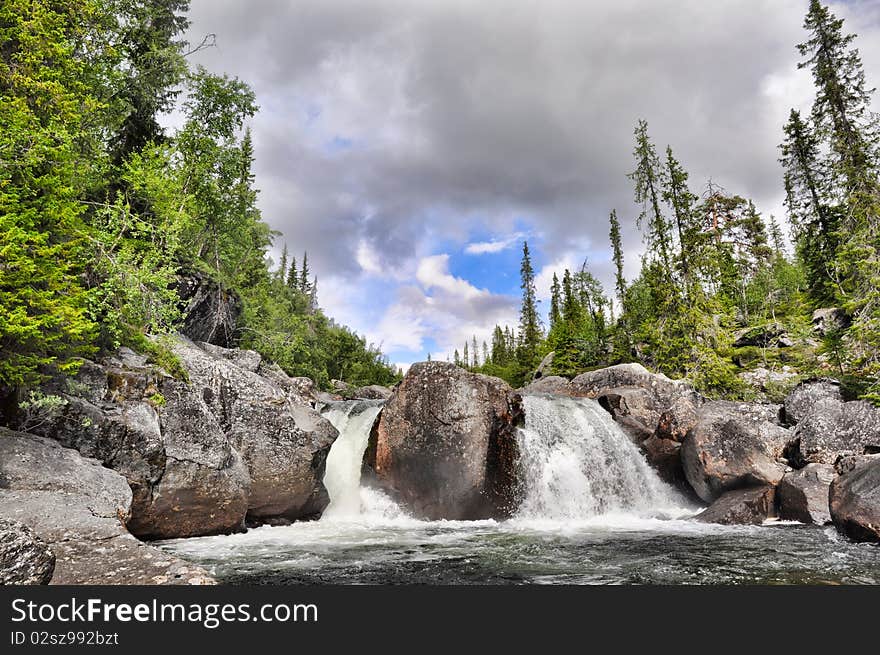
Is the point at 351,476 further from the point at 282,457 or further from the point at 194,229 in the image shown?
the point at 194,229

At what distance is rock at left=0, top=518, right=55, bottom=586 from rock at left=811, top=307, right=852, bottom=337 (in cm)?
3758

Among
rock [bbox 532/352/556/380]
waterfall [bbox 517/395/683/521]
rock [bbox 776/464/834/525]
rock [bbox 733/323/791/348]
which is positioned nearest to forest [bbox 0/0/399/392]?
waterfall [bbox 517/395/683/521]

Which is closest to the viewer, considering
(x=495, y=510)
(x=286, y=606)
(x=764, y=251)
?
(x=286, y=606)

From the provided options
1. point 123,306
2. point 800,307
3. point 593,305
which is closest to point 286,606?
point 123,306

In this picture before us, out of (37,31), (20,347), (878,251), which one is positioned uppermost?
(37,31)

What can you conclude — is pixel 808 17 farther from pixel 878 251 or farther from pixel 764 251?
pixel 764 251

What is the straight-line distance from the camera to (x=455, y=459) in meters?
17.2

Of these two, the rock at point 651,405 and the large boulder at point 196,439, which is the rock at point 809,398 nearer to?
the rock at point 651,405

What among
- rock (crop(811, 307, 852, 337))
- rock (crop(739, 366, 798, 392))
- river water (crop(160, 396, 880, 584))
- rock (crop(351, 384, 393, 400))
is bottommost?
river water (crop(160, 396, 880, 584))

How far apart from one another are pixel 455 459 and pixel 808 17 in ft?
132

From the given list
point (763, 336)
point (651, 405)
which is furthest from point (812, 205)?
point (651, 405)

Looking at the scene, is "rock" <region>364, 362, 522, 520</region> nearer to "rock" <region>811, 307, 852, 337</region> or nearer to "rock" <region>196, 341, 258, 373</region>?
"rock" <region>196, 341, 258, 373</region>

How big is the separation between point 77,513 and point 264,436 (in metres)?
7.49

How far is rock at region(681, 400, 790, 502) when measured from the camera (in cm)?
1673
